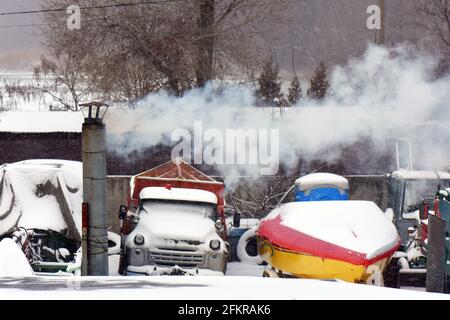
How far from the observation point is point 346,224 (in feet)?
35.8

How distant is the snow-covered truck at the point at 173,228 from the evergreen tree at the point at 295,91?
43.3ft

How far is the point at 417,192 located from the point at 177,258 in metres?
5.37

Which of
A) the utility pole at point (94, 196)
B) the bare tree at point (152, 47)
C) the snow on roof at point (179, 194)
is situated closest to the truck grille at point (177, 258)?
the snow on roof at point (179, 194)

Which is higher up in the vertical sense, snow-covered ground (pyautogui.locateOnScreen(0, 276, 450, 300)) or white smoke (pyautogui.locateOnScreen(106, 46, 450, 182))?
white smoke (pyautogui.locateOnScreen(106, 46, 450, 182))

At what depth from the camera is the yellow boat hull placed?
10281mm

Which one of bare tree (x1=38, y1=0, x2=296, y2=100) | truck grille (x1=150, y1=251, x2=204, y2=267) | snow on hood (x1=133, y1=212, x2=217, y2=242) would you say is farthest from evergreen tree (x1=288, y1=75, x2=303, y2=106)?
truck grille (x1=150, y1=251, x2=204, y2=267)

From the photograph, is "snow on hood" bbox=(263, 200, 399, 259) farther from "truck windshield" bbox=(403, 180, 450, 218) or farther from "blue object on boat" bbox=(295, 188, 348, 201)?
"truck windshield" bbox=(403, 180, 450, 218)

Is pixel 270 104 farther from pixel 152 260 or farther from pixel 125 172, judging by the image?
pixel 152 260

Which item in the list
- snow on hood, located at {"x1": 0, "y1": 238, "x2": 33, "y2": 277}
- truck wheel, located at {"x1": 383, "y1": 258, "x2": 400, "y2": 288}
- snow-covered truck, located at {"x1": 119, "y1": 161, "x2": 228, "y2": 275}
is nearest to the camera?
snow on hood, located at {"x1": 0, "y1": 238, "x2": 33, "y2": 277}

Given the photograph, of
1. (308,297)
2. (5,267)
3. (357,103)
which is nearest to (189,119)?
(357,103)

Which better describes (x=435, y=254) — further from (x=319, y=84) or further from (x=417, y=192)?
(x=319, y=84)

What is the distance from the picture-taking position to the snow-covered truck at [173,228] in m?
11.3

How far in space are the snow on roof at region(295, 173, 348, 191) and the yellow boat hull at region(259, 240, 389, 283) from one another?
296 cm

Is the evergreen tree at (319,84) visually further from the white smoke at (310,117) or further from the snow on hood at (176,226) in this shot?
the snow on hood at (176,226)
